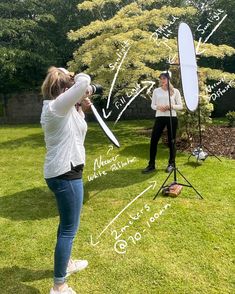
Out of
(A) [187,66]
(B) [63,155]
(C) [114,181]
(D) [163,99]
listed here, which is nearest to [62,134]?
(B) [63,155]

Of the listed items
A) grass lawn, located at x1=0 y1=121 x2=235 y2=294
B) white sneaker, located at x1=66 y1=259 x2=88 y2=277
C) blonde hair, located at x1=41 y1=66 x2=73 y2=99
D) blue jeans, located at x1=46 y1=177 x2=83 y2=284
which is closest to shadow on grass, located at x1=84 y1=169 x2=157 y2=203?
grass lawn, located at x1=0 y1=121 x2=235 y2=294

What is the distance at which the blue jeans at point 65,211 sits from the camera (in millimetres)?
2920

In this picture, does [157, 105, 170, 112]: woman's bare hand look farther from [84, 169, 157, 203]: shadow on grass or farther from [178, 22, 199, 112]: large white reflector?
[84, 169, 157, 203]: shadow on grass

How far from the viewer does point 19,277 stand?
357 cm

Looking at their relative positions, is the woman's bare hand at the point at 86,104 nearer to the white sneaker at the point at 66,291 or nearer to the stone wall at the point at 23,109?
the white sneaker at the point at 66,291

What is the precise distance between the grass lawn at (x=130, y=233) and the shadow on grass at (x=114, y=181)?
2 centimetres

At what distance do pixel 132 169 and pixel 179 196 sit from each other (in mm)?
1801

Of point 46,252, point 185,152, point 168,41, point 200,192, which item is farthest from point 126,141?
point 46,252

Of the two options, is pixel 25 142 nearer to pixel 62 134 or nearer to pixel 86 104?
pixel 86 104

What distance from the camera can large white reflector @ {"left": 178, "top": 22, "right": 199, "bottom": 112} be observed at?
194 inches

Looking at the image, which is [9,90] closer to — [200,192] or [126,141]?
[126,141]

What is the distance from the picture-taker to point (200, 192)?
5.57 m

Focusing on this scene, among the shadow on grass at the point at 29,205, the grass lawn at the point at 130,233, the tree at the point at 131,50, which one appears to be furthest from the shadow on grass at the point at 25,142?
the shadow on grass at the point at 29,205

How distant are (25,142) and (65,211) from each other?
8076mm
